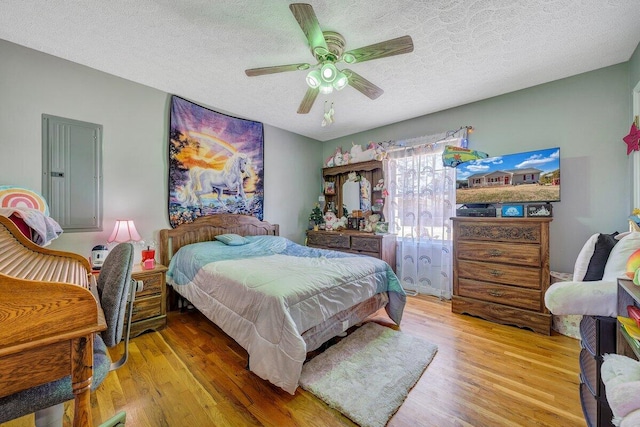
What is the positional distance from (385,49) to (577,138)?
2455mm

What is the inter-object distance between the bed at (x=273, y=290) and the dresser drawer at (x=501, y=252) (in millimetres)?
981

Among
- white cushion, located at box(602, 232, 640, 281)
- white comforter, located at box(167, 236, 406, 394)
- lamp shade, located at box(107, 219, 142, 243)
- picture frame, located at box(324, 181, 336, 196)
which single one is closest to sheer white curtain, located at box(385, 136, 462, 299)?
picture frame, located at box(324, 181, 336, 196)

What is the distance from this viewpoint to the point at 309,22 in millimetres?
1490

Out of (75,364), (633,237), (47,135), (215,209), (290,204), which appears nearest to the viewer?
(75,364)

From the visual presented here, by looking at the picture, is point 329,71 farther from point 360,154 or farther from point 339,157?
point 339,157

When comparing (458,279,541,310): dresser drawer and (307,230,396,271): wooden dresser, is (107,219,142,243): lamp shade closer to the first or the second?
(307,230,396,271): wooden dresser

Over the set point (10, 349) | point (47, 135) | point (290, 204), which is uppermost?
point (47, 135)

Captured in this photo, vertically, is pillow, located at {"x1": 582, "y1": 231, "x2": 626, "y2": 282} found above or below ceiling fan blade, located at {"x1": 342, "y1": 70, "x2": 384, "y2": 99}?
below

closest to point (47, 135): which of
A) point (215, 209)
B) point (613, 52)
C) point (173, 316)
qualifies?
point (215, 209)

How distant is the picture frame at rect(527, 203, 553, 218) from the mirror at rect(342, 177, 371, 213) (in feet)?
6.98

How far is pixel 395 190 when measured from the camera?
156 inches

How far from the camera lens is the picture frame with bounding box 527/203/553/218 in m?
2.48

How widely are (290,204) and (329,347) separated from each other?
269cm

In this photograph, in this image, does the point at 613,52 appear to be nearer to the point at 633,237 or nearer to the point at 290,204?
the point at 633,237
